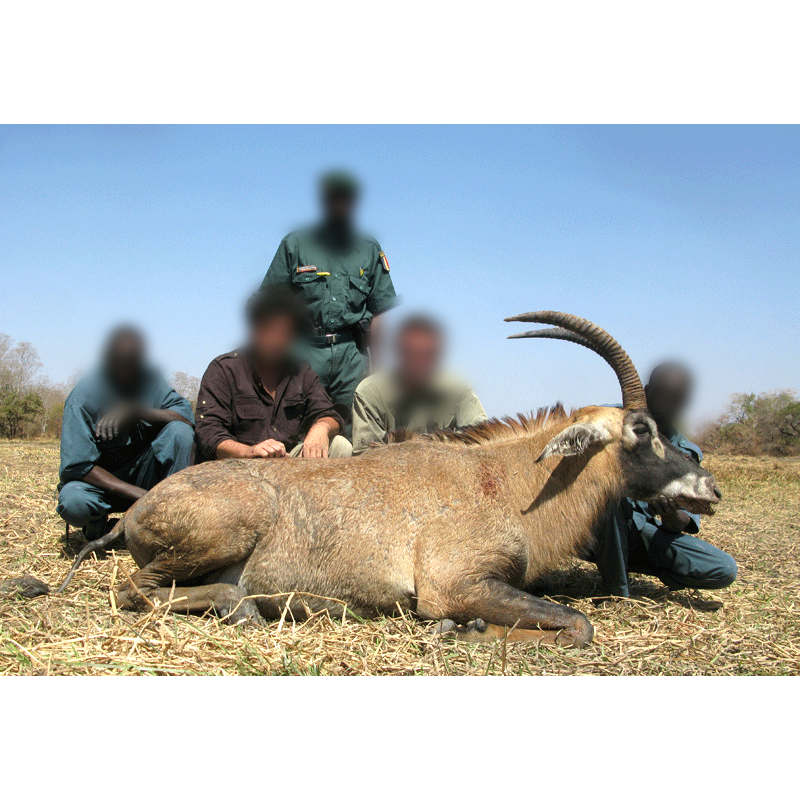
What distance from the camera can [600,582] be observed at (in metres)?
6.98

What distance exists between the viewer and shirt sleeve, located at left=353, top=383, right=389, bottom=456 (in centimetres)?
741

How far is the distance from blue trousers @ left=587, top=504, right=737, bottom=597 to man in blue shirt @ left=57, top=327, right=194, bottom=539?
4.49m

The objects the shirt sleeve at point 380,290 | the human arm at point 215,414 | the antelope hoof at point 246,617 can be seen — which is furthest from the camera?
the shirt sleeve at point 380,290

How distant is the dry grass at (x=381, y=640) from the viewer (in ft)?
14.1

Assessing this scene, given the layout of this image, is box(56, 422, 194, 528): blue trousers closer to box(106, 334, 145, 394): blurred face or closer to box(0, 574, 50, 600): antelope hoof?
box(106, 334, 145, 394): blurred face

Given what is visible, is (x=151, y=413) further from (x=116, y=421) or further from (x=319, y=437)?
(x=319, y=437)

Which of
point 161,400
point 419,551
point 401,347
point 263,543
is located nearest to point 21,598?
point 263,543

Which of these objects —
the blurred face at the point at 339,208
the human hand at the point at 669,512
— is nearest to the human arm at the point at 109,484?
the blurred face at the point at 339,208

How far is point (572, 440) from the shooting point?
5.65m

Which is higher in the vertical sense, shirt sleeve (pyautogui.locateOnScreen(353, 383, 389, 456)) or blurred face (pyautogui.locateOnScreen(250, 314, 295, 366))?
blurred face (pyautogui.locateOnScreen(250, 314, 295, 366))

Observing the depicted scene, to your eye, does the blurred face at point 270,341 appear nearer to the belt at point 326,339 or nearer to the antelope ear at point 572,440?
the belt at point 326,339

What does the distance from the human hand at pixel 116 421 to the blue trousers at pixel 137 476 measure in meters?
0.36

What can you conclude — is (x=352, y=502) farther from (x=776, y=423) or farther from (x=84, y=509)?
(x=776, y=423)

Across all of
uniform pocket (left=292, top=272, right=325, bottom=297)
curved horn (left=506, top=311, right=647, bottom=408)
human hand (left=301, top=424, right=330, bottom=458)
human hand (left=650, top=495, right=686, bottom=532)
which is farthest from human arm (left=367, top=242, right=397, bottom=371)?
human hand (left=650, top=495, right=686, bottom=532)
